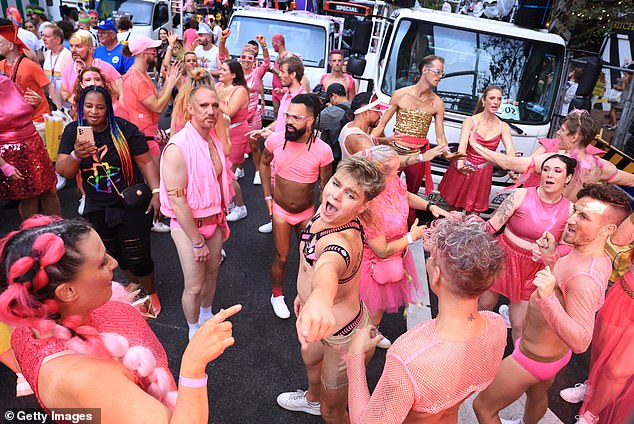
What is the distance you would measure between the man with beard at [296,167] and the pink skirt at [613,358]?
2.31 m

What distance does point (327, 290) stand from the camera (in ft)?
5.54

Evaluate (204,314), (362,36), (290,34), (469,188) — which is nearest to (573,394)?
(469,188)

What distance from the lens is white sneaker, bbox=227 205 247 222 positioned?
5.79 m

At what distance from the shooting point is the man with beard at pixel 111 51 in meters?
6.17

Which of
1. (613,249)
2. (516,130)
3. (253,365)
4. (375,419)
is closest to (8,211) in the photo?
(253,365)

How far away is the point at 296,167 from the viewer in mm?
3748

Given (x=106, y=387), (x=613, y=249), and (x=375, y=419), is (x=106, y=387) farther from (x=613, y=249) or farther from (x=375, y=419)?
(x=613, y=249)

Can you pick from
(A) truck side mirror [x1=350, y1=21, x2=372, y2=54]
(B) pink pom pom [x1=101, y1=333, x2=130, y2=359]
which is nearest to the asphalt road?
(B) pink pom pom [x1=101, y1=333, x2=130, y2=359]

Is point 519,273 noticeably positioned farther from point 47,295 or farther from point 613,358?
point 47,295

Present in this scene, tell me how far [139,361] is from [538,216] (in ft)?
9.31

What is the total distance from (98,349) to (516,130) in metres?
5.36

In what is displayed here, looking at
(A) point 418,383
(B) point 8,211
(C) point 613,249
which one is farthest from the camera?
(B) point 8,211

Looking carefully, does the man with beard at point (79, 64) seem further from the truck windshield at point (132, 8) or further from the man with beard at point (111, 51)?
the truck windshield at point (132, 8)

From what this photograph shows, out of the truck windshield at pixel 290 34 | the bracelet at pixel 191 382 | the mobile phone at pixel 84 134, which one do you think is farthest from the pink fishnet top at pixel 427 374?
the truck windshield at pixel 290 34
